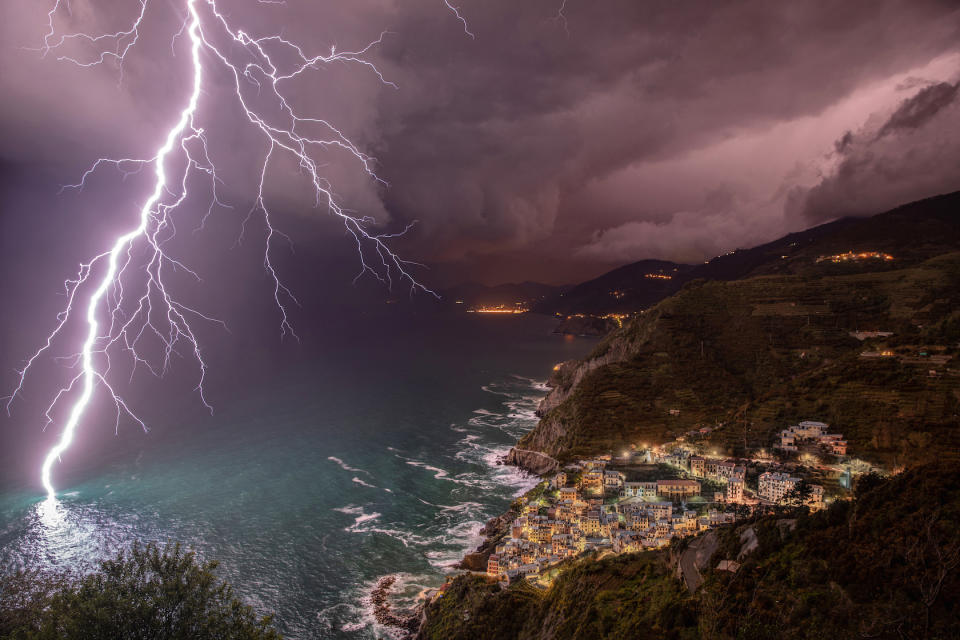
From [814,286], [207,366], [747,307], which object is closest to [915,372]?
[747,307]

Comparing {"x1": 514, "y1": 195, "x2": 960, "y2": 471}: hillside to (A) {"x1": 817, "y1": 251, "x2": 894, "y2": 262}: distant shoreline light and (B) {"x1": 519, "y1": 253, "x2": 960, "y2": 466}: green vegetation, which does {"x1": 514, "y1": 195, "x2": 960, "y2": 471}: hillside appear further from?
(A) {"x1": 817, "y1": 251, "x2": 894, "y2": 262}: distant shoreline light

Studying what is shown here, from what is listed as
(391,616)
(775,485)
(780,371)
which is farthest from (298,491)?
(780,371)

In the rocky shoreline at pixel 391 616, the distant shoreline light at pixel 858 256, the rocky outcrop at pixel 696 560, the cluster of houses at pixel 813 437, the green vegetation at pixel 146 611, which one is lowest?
the rocky shoreline at pixel 391 616

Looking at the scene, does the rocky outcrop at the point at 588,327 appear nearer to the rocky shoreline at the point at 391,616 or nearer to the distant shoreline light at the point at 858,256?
the distant shoreline light at the point at 858,256

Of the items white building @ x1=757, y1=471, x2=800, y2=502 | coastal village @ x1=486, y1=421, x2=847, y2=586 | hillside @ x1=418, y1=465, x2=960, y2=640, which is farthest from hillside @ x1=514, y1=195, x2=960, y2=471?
hillside @ x1=418, y1=465, x2=960, y2=640

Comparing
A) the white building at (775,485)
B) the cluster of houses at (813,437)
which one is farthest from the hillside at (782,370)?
the white building at (775,485)

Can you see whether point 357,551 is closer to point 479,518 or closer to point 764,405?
point 479,518
